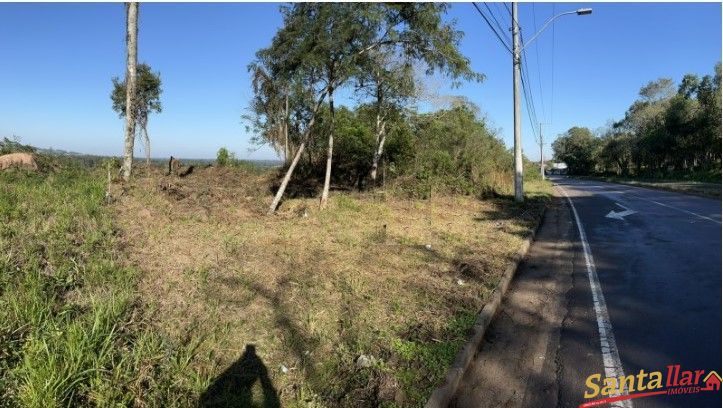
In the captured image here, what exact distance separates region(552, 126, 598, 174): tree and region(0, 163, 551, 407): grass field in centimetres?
7117

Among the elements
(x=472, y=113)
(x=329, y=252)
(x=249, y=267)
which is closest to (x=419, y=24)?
(x=329, y=252)

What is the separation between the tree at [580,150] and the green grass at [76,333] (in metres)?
74.6

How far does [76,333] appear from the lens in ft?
11.7

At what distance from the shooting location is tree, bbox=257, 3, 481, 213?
1054 centimetres

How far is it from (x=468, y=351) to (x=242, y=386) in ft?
6.99

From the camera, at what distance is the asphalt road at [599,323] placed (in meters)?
3.80

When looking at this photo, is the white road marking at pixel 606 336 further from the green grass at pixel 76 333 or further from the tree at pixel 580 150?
the tree at pixel 580 150

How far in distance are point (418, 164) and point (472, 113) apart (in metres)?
7.81

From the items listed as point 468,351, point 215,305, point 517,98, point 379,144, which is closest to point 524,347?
point 468,351

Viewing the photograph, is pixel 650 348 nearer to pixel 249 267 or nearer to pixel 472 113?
pixel 249 267

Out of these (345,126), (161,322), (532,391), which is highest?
(345,126)

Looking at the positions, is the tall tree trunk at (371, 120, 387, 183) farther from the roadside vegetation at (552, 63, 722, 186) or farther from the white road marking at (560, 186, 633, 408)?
the roadside vegetation at (552, 63, 722, 186)

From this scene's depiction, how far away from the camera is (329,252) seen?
7.71 metres

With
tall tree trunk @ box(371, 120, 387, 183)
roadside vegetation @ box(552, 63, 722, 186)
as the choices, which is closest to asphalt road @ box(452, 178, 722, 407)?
tall tree trunk @ box(371, 120, 387, 183)
